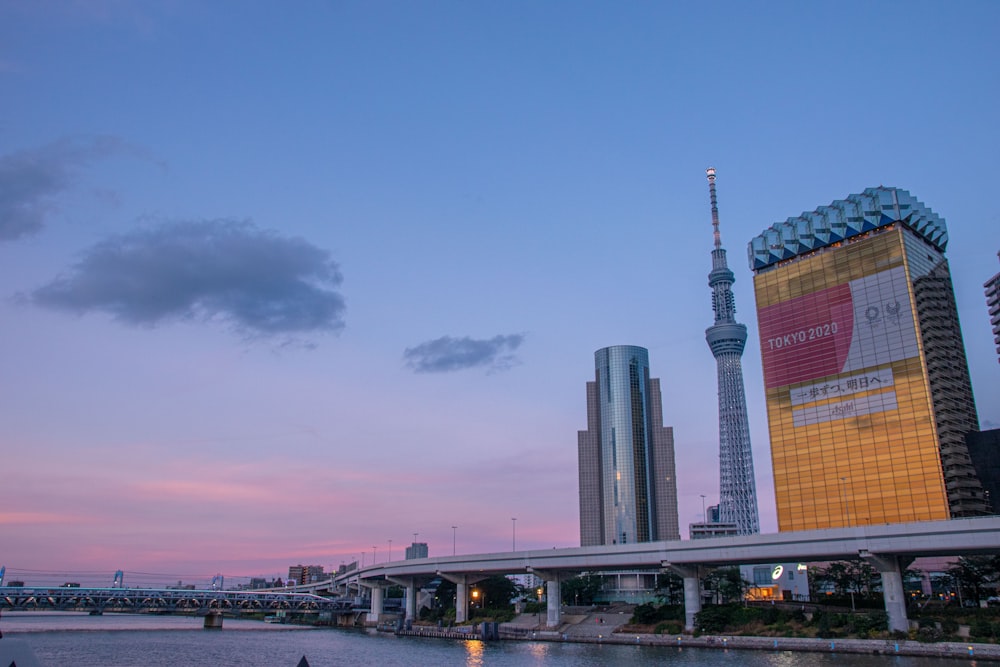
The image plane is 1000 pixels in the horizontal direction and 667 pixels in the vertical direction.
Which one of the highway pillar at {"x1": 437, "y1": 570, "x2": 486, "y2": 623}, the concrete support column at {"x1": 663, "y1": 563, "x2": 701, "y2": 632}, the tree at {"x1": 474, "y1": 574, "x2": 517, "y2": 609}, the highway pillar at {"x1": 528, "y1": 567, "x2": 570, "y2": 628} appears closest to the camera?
the concrete support column at {"x1": 663, "y1": 563, "x2": 701, "y2": 632}

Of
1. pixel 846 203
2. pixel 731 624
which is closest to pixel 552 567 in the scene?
pixel 731 624

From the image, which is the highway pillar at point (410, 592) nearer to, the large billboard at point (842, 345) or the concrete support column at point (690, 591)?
the concrete support column at point (690, 591)

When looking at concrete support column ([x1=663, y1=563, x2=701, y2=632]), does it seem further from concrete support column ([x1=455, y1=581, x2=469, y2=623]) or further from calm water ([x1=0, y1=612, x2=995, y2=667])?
concrete support column ([x1=455, y1=581, x2=469, y2=623])

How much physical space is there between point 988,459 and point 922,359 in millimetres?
25861

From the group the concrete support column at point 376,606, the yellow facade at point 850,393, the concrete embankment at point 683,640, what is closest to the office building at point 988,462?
the yellow facade at point 850,393

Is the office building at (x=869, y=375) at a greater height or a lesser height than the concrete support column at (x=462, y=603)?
greater

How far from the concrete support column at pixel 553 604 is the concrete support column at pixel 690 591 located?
23.7 metres

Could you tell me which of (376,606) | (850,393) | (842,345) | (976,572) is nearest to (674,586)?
(976,572)

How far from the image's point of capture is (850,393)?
179 m

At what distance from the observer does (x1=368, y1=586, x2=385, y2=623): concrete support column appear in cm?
17686

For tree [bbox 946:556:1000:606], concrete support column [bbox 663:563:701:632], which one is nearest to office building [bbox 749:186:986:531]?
tree [bbox 946:556:1000:606]

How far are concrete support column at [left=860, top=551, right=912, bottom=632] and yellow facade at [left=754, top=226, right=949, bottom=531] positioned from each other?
293 feet

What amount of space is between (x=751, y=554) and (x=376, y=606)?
10609 cm

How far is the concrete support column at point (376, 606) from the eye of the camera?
17686 cm
